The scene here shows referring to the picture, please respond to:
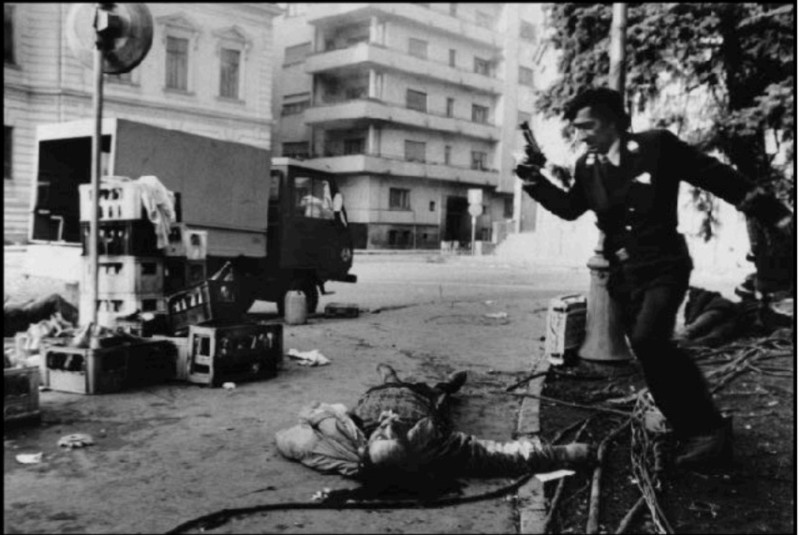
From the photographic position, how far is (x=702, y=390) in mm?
3777

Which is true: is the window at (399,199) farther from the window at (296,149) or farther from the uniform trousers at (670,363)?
the uniform trousers at (670,363)

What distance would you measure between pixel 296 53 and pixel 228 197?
33.0 m

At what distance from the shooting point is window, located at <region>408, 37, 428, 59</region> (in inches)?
1479

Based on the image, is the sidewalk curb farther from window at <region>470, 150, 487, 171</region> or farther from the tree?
window at <region>470, 150, 487, 171</region>

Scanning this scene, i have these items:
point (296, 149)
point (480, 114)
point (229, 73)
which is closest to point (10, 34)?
point (229, 73)

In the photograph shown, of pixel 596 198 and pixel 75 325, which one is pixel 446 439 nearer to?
pixel 596 198

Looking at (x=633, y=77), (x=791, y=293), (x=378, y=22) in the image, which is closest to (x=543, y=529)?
(x=791, y=293)

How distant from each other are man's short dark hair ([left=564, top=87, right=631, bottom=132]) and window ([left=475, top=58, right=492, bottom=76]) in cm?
3978

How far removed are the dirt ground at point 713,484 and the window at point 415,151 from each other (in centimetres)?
3625

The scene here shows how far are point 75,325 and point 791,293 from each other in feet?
28.7

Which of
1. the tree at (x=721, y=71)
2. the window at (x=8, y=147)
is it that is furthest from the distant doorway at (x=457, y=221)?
the tree at (x=721, y=71)

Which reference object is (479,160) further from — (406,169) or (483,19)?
(483,19)

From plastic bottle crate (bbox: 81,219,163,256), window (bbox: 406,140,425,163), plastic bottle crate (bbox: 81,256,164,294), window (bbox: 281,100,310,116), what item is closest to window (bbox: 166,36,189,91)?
window (bbox: 281,100,310,116)

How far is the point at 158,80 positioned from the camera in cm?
2733
